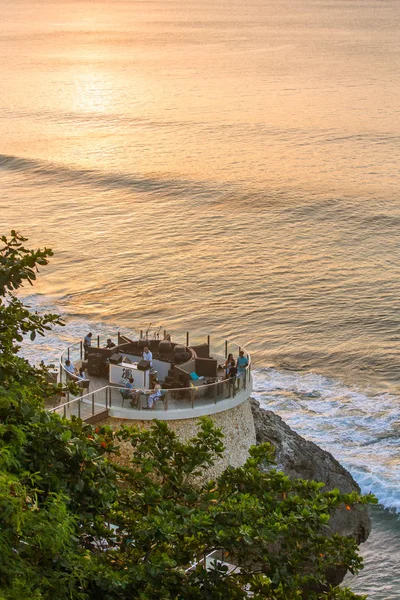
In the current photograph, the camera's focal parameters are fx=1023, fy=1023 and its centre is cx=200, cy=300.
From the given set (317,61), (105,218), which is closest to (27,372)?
(105,218)

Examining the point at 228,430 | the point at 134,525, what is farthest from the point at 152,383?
the point at 134,525

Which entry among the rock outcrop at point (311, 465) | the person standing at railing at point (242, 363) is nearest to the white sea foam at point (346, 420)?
the rock outcrop at point (311, 465)

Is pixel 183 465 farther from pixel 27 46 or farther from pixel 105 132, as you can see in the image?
pixel 27 46

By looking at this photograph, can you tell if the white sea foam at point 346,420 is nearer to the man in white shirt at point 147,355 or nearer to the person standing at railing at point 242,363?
the person standing at railing at point 242,363

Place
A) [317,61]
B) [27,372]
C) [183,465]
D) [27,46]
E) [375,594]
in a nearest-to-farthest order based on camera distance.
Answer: [183,465], [27,372], [375,594], [317,61], [27,46]

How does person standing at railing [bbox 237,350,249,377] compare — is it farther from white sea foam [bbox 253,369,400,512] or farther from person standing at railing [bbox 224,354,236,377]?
white sea foam [bbox 253,369,400,512]

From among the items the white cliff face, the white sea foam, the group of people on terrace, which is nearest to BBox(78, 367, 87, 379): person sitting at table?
the group of people on terrace
